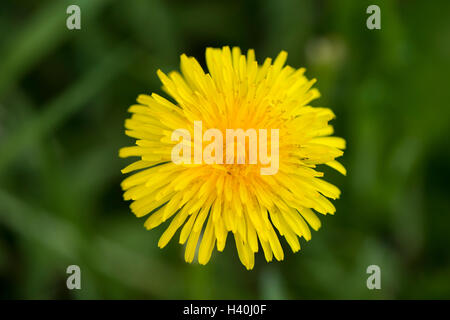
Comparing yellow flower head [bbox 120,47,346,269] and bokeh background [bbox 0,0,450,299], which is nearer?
yellow flower head [bbox 120,47,346,269]

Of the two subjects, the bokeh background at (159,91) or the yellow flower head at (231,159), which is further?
the bokeh background at (159,91)

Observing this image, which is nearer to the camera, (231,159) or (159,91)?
(231,159)

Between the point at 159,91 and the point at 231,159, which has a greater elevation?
the point at 159,91
